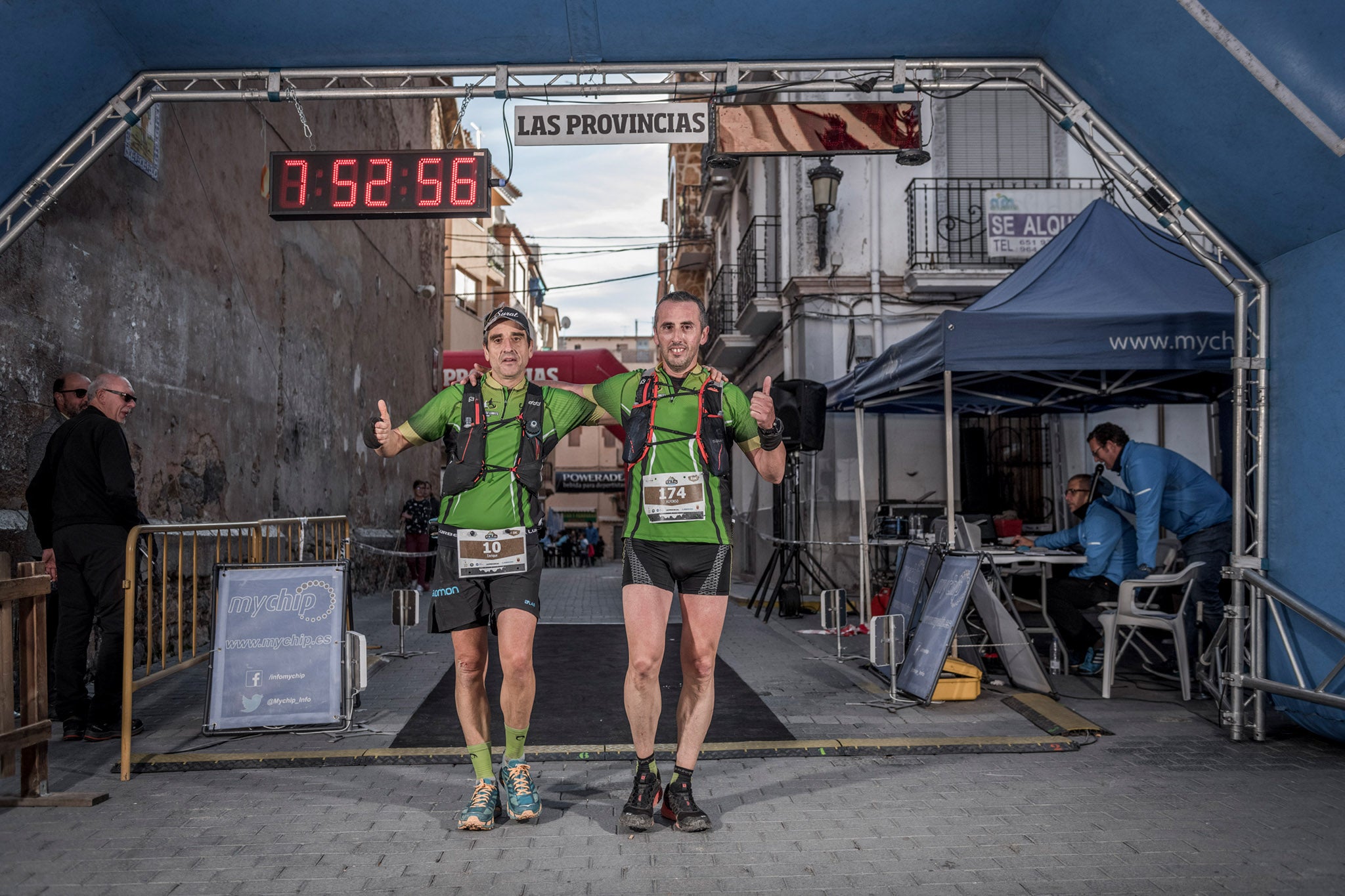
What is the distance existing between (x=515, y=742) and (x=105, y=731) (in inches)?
116

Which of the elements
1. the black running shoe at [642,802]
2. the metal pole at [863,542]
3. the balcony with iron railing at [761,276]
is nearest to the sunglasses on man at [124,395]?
the black running shoe at [642,802]

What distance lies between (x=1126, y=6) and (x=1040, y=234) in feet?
35.2

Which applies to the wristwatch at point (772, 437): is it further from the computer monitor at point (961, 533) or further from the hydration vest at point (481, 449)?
the computer monitor at point (961, 533)

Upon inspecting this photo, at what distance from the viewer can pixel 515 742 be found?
4.31m

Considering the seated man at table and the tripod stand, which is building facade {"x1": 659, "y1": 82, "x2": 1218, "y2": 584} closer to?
the tripod stand

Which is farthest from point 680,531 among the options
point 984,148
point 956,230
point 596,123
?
point 984,148

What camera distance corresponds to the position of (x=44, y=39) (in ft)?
17.4

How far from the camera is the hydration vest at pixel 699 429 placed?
429cm

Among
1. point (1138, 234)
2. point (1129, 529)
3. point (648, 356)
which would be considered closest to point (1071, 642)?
point (1129, 529)

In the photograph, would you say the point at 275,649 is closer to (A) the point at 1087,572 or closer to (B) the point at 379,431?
(B) the point at 379,431

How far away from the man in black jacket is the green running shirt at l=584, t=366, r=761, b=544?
10.4 feet

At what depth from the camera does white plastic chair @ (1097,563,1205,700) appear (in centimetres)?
706

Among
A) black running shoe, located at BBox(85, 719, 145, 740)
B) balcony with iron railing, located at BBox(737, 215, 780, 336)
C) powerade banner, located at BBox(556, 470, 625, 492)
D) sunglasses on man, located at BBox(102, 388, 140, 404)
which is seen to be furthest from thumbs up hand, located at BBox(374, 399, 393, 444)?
powerade banner, located at BBox(556, 470, 625, 492)

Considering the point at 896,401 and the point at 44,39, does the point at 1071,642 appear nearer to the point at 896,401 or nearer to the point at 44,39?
the point at 896,401
